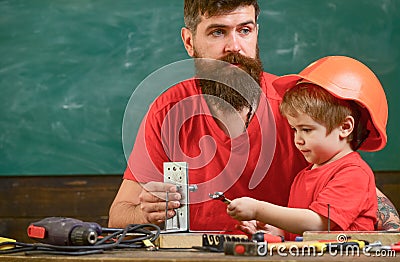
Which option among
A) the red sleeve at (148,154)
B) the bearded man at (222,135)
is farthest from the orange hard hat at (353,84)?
the red sleeve at (148,154)

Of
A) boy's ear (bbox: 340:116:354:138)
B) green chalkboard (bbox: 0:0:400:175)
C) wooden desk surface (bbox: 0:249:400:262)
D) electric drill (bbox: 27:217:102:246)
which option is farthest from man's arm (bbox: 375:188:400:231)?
green chalkboard (bbox: 0:0:400:175)

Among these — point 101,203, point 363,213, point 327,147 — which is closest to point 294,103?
point 327,147

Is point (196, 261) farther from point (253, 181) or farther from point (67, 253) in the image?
point (253, 181)

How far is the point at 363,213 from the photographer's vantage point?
1502mm

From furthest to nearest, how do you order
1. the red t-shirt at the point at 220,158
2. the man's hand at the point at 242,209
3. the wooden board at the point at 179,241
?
1. the red t-shirt at the point at 220,158
2. the man's hand at the point at 242,209
3. the wooden board at the point at 179,241

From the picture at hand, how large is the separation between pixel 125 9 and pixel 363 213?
69.0 inches

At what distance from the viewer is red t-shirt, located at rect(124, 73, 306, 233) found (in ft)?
6.57

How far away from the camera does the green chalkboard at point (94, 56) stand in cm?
280

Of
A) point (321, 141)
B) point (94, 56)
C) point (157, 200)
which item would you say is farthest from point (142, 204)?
point (94, 56)

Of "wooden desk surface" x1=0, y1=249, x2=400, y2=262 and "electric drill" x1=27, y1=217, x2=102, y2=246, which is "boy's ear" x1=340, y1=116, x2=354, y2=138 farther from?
"electric drill" x1=27, y1=217, x2=102, y2=246

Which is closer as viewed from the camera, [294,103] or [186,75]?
[294,103]

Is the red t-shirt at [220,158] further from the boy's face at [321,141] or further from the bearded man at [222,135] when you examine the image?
the boy's face at [321,141]

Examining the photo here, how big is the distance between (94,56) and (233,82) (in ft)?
3.52

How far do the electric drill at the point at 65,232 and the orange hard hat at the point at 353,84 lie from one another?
2.29 feet
